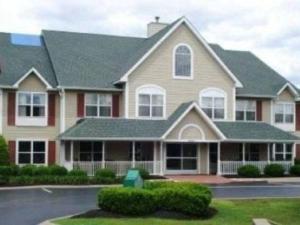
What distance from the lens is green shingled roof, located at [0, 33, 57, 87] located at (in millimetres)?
41625

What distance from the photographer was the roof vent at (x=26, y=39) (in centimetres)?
4662

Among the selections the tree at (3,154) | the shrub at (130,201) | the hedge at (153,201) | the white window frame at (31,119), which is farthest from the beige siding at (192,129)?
the shrub at (130,201)

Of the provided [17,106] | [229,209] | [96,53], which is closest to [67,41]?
[96,53]

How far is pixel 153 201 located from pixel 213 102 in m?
25.6

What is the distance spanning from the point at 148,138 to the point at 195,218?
21.1 metres

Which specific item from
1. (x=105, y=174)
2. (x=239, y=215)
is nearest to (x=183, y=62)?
(x=105, y=174)

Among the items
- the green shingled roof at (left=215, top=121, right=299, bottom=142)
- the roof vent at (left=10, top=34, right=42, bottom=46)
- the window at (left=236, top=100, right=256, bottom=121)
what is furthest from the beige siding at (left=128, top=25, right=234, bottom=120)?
the roof vent at (left=10, top=34, right=42, bottom=46)

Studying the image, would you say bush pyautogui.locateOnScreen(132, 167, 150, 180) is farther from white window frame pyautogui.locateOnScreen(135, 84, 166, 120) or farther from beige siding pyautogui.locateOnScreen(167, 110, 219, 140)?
white window frame pyautogui.locateOnScreen(135, 84, 166, 120)

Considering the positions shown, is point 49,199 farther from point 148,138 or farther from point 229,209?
point 148,138

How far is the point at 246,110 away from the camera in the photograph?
46.9 metres

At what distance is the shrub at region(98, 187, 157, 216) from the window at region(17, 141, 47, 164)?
2207 cm

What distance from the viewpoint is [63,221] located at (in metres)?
18.8

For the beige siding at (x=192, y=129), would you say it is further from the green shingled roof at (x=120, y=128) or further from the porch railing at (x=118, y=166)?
the porch railing at (x=118, y=166)

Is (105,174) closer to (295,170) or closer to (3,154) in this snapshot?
(3,154)
